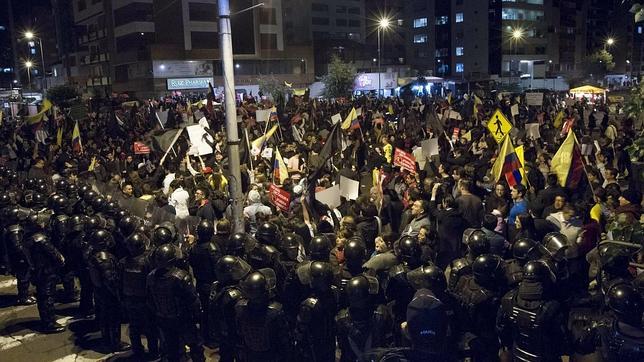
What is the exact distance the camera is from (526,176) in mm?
10281

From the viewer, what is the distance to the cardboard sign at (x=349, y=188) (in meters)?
9.75

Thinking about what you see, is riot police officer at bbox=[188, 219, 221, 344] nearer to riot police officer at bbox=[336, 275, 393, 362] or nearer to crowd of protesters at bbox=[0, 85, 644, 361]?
crowd of protesters at bbox=[0, 85, 644, 361]

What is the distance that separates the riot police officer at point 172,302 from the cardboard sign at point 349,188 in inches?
157

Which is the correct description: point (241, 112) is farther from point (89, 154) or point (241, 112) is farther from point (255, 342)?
point (255, 342)

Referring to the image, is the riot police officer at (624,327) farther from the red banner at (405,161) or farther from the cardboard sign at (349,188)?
the red banner at (405,161)

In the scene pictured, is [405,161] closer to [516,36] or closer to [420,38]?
[516,36]

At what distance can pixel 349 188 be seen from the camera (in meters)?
9.80

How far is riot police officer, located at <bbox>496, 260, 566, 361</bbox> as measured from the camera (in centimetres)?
477

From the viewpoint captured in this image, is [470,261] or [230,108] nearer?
[470,261]

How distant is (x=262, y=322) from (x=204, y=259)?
1821mm

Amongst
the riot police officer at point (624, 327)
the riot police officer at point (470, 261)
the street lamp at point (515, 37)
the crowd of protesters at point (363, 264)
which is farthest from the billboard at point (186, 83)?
the riot police officer at point (624, 327)

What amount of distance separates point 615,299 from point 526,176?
634 centimetres

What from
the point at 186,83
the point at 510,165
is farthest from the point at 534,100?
the point at 186,83

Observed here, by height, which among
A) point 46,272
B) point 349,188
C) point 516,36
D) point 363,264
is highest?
point 516,36
